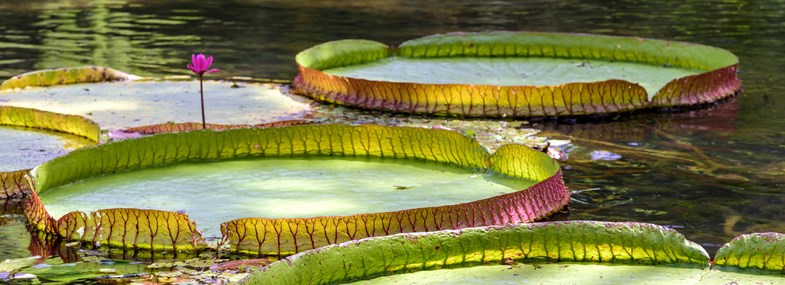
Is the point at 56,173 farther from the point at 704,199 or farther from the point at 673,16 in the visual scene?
the point at 673,16

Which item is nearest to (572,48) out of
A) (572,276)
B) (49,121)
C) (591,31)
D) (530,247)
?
(591,31)

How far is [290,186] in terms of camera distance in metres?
4.75

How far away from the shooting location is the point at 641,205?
4879 mm

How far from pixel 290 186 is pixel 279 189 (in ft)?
0.19

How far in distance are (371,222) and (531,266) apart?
0.76 m

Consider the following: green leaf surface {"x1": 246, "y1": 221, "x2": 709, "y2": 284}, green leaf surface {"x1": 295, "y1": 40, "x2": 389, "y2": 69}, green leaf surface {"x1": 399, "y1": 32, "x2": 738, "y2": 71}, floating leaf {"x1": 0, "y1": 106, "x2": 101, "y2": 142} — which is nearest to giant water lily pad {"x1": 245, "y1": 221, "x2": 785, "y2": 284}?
green leaf surface {"x1": 246, "y1": 221, "x2": 709, "y2": 284}

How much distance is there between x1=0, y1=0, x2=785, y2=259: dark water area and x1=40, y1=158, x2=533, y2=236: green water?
34 centimetres

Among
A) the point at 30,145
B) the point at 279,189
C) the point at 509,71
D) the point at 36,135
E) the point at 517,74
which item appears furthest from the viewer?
the point at 509,71

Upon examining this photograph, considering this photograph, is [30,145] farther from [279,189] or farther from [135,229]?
[135,229]

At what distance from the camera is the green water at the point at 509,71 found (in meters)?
7.75

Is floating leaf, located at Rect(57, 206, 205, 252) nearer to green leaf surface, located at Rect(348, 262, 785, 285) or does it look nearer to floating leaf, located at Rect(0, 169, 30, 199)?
floating leaf, located at Rect(0, 169, 30, 199)

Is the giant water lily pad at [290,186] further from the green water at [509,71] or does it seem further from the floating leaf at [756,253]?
the green water at [509,71]

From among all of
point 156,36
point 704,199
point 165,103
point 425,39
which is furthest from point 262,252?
point 156,36

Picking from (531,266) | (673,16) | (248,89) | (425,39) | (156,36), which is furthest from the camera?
(673,16)
